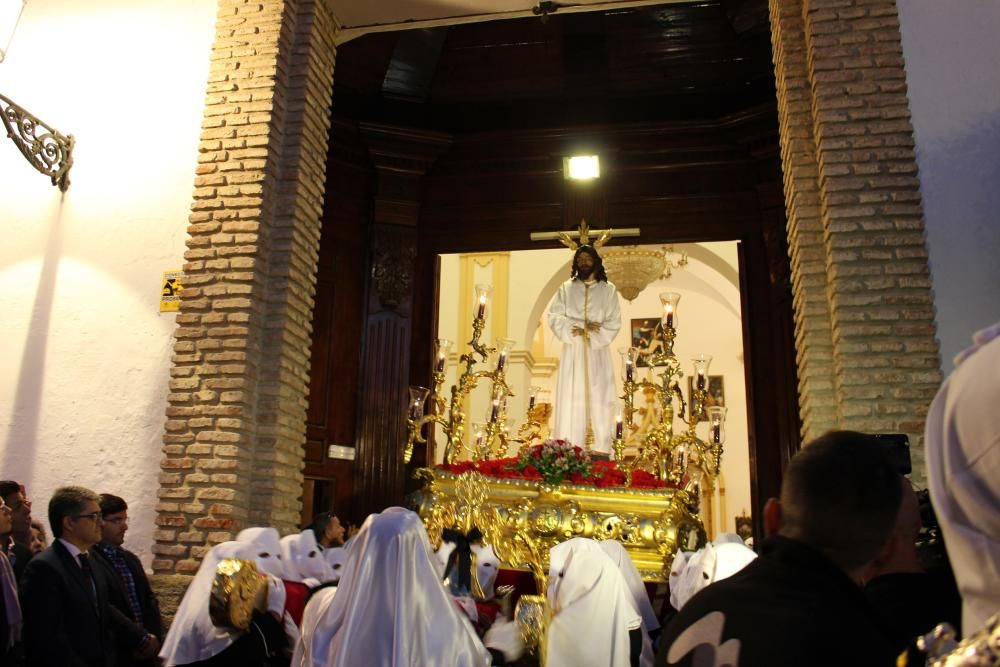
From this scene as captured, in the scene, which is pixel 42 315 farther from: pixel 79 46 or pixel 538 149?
pixel 538 149

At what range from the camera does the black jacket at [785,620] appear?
1.59 metres

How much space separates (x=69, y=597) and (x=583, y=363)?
22.4ft

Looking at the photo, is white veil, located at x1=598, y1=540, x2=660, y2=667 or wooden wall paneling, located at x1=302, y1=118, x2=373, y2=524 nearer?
white veil, located at x1=598, y1=540, x2=660, y2=667

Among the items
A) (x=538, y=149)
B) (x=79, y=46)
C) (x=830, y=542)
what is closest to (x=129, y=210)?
(x=79, y=46)

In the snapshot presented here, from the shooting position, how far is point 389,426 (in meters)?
11.3

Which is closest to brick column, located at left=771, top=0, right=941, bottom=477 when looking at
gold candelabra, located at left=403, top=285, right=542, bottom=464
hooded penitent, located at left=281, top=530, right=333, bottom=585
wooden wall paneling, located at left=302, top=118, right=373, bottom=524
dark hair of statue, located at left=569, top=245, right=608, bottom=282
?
gold candelabra, located at left=403, top=285, right=542, bottom=464

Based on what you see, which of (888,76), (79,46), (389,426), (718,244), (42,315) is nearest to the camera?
(888,76)

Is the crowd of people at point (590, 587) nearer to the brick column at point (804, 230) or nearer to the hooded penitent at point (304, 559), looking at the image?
the hooded penitent at point (304, 559)

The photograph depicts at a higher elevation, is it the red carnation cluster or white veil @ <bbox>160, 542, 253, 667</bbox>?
the red carnation cluster

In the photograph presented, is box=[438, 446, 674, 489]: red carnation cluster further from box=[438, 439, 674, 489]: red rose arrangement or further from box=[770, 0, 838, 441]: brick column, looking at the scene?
box=[770, 0, 838, 441]: brick column

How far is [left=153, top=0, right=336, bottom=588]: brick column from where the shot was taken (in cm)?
680

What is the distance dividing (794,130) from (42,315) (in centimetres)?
641

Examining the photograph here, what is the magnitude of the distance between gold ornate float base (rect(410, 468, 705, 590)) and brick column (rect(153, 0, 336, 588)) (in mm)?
1662

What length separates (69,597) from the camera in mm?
4574
